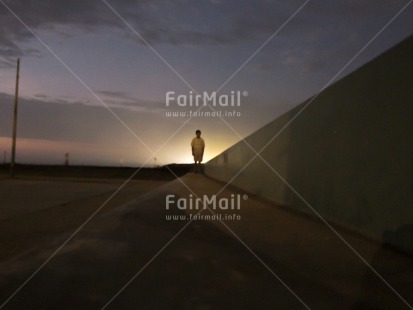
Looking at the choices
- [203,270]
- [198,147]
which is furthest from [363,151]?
[198,147]

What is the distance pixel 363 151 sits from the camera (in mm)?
4570

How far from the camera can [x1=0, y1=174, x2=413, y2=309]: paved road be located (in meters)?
2.57

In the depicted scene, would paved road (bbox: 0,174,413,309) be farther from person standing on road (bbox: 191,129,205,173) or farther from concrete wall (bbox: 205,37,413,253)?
person standing on road (bbox: 191,129,205,173)

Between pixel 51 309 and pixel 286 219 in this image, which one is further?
pixel 286 219

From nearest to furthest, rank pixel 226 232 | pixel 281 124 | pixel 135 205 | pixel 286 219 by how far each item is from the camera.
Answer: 1. pixel 226 232
2. pixel 286 219
3. pixel 135 205
4. pixel 281 124

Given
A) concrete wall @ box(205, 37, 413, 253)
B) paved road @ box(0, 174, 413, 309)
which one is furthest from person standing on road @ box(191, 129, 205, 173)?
paved road @ box(0, 174, 413, 309)

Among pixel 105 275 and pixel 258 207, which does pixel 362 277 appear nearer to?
pixel 105 275

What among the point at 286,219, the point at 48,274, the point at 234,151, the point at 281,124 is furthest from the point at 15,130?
the point at 48,274

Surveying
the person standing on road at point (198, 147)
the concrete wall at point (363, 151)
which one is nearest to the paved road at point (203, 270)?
the concrete wall at point (363, 151)

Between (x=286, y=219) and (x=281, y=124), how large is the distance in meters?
2.66

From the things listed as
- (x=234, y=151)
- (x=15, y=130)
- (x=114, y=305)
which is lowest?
(x=114, y=305)

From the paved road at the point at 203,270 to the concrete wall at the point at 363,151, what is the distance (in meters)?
0.30

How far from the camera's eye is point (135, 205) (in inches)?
267

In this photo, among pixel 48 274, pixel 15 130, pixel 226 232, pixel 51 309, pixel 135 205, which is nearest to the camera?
pixel 51 309
